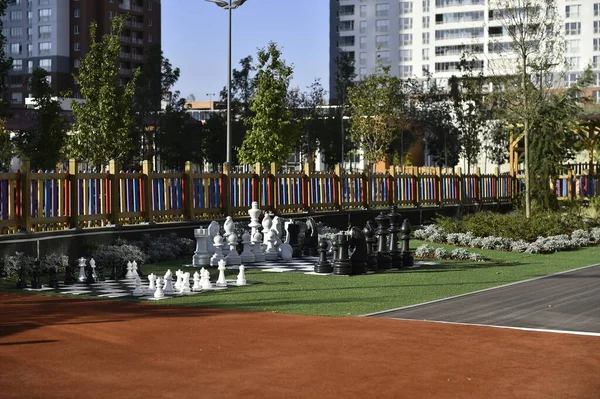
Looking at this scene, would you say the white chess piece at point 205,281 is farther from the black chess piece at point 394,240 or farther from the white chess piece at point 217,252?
the black chess piece at point 394,240

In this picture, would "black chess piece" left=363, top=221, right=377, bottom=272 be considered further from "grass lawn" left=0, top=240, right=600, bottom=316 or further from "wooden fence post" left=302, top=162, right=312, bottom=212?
"wooden fence post" left=302, top=162, right=312, bottom=212

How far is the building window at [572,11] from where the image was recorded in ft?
450

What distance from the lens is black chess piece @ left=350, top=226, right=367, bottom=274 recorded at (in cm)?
1953

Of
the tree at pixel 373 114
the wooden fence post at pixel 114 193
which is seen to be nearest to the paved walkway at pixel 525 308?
the wooden fence post at pixel 114 193

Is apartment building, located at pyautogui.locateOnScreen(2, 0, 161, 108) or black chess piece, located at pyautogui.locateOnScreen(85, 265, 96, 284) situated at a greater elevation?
apartment building, located at pyautogui.locateOnScreen(2, 0, 161, 108)

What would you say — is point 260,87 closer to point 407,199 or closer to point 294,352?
point 407,199

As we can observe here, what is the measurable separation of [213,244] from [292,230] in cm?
308

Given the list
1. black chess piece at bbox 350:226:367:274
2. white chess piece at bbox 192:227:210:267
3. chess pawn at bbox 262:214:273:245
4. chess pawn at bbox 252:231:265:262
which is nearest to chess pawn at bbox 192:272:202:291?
black chess piece at bbox 350:226:367:274

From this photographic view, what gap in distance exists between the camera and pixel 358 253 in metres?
19.6

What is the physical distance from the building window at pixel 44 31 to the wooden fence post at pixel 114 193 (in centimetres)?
11498

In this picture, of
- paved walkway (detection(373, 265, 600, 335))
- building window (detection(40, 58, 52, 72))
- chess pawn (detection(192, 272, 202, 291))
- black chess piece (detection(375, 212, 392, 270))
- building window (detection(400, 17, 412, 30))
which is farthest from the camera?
building window (detection(400, 17, 412, 30))

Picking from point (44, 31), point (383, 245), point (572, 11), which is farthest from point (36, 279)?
point (572, 11)

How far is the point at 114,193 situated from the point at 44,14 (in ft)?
385

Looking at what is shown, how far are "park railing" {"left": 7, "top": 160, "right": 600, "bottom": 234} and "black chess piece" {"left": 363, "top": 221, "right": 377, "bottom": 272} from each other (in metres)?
6.66
